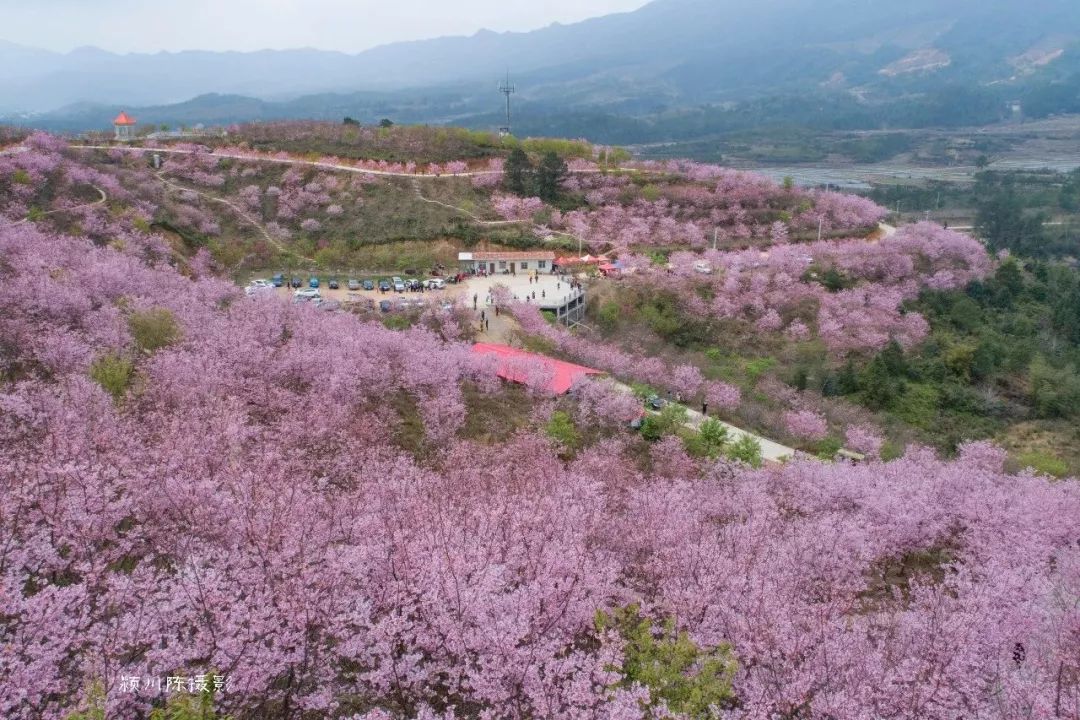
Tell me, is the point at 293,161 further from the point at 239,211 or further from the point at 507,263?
the point at 507,263

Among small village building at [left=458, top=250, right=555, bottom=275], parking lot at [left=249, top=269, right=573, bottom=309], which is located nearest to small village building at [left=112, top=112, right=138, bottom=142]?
parking lot at [left=249, top=269, right=573, bottom=309]

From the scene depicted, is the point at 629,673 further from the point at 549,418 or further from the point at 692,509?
the point at 549,418

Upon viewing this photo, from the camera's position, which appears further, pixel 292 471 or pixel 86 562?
pixel 292 471

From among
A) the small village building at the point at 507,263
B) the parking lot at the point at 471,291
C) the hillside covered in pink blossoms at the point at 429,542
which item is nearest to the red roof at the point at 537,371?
the hillside covered in pink blossoms at the point at 429,542

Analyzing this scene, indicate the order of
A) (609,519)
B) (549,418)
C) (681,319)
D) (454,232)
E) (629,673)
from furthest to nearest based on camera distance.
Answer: (454,232) → (681,319) → (549,418) → (609,519) → (629,673)

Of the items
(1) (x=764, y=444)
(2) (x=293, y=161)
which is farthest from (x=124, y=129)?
(1) (x=764, y=444)

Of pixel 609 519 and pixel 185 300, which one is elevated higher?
pixel 185 300

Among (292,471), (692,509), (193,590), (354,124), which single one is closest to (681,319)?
(692,509)
